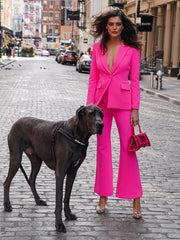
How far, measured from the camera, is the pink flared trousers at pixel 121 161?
4324mm

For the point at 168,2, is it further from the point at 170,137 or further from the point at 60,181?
the point at 60,181

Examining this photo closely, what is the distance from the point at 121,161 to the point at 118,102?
2.08 feet

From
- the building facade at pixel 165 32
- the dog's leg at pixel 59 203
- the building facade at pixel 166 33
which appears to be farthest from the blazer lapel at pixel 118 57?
the building facade at pixel 166 33

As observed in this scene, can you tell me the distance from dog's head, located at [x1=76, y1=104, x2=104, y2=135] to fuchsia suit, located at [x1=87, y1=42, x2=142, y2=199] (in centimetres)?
56

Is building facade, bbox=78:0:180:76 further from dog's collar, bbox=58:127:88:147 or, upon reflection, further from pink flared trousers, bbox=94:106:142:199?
dog's collar, bbox=58:127:88:147

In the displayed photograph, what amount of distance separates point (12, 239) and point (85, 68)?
30117mm

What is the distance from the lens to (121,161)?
14.5ft

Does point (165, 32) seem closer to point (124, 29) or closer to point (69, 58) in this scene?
point (69, 58)

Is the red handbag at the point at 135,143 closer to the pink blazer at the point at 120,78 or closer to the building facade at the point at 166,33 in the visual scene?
the pink blazer at the point at 120,78

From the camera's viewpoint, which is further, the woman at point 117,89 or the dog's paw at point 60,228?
the woman at point 117,89

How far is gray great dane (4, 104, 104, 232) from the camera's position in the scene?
373cm

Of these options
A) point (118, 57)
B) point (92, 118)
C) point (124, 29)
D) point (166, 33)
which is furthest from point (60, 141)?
point (166, 33)

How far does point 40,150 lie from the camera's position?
408 centimetres

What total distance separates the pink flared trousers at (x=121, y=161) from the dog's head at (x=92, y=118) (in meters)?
0.60
